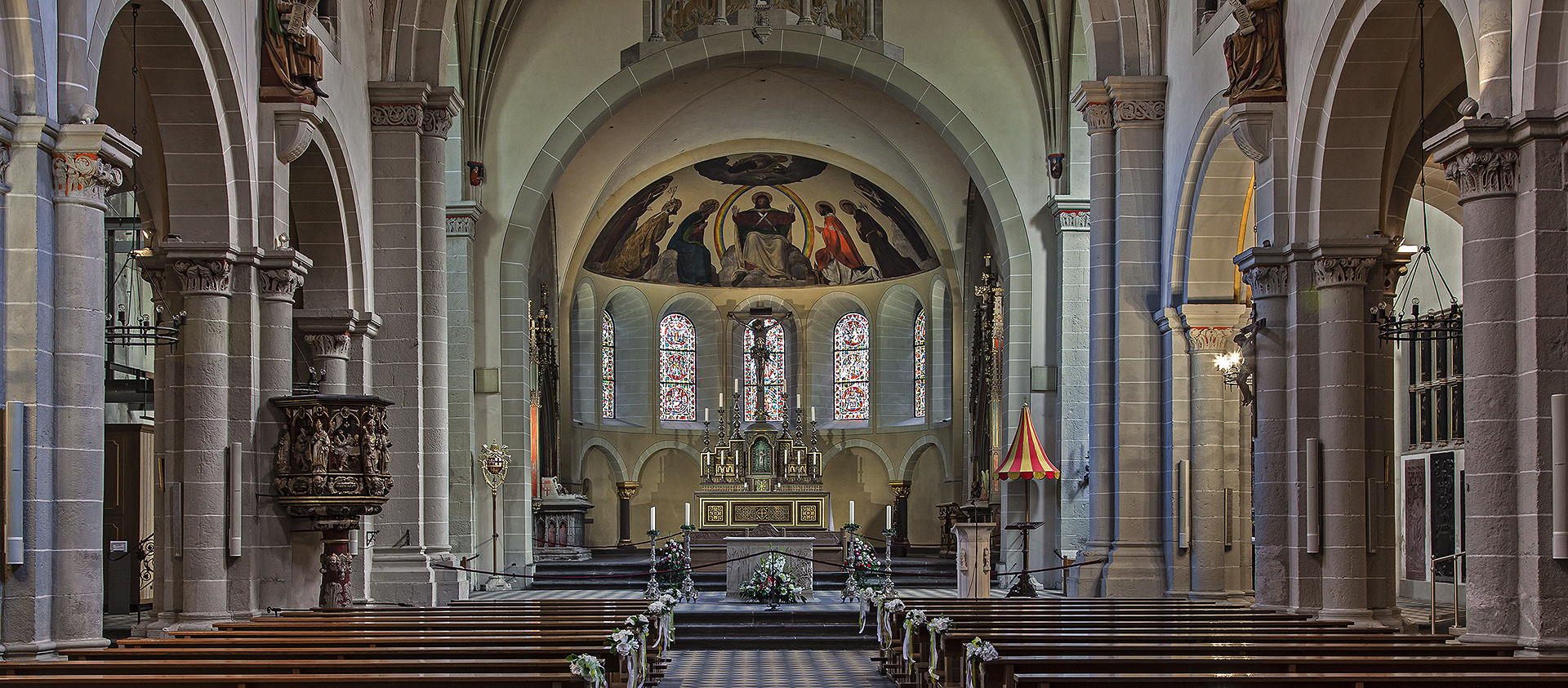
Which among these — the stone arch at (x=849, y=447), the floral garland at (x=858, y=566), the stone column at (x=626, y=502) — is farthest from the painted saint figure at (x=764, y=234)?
the floral garland at (x=858, y=566)

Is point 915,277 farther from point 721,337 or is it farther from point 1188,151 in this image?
point 1188,151

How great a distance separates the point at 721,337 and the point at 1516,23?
989 inches

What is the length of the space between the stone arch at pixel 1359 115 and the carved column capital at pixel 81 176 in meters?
8.52

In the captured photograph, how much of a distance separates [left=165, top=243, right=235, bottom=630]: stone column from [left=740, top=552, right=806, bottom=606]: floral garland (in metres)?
6.87

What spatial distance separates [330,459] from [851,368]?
73.0 ft

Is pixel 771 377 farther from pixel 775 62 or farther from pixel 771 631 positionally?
pixel 771 631

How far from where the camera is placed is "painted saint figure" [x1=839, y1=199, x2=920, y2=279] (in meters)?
30.4

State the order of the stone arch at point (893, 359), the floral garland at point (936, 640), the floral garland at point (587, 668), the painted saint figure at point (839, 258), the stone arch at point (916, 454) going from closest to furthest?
the floral garland at point (587, 668)
the floral garland at point (936, 640)
the stone arch at point (916, 454)
the painted saint figure at point (839, 258)
the stone arch at point (893, 359)

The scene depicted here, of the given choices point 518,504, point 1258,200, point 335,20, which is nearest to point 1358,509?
point 1258,200

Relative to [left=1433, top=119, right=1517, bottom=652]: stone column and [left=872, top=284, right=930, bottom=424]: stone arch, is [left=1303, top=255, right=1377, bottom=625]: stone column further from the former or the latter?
[left=872, top=284, right=930, bottom=424]: stone arch

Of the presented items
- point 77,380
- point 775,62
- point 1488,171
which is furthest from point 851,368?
point 77,380

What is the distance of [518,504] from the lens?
21.2m

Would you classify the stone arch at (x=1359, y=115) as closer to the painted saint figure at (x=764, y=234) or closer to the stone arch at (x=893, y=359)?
the painted saint figure at (x=764, y=234)

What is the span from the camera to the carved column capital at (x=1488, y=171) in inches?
318
